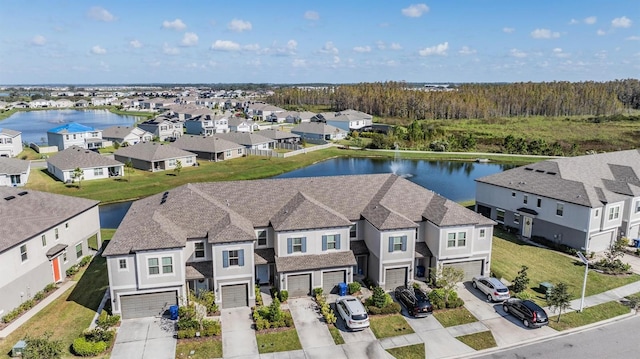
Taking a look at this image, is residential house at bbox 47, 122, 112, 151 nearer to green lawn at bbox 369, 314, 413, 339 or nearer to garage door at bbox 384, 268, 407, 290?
garage door at bbox 384, 268, 407, 290

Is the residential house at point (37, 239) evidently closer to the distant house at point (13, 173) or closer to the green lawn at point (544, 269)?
the green lawn at point (544, 269)

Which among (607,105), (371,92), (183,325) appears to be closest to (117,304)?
(183,325)

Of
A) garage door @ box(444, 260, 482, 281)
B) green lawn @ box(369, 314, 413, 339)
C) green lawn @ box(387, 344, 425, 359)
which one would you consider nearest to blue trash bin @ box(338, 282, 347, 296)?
green lawn @ box(369, 314, 413, 339)

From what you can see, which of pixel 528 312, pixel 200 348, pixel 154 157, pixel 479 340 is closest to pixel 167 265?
pixel 200 348

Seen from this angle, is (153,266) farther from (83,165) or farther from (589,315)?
(83,165)

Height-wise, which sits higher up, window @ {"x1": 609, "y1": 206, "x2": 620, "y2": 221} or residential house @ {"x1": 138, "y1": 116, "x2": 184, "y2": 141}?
residential house @ {"x1": 138, "y1": 116, "x2": 184, "y2": 141}

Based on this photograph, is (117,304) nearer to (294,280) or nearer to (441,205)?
(294,280)

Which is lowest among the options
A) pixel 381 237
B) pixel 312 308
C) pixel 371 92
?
pixel 312 308
